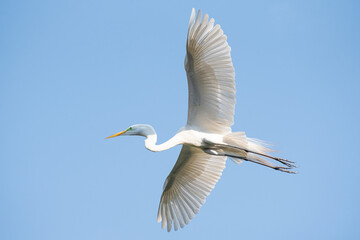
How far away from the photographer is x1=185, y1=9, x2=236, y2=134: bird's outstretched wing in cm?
613

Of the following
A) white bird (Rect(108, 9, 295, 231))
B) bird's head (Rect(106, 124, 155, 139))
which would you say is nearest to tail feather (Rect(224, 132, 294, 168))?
white bird (Rect(108, 9, 295, 231))

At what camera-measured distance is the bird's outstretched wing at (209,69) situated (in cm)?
613

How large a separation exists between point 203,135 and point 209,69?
3.59 ft

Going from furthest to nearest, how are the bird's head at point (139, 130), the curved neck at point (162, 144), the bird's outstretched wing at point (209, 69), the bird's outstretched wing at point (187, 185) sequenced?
the bird's outstretched wing at point (187, 185), the bird's head at point (139, 130), the curved neck at point (162, 144), the bird's outstretched wing at point (209, 69)

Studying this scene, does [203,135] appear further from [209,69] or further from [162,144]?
[209,69]

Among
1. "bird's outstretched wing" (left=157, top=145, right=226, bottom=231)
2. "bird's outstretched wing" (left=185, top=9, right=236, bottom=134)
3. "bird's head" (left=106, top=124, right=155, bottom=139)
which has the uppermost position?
"bird's outstretched wing" (left=185, top=9, right=236, bottom=134)

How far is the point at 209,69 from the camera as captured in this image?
6227 millimetres

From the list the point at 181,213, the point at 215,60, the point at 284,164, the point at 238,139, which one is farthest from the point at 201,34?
the point at 181,213

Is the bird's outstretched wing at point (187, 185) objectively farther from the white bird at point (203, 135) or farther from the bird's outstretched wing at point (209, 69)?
the bird's outstretched wing at point (209, 69)

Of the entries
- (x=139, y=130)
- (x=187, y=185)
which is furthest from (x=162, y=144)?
(x=187, y=185)

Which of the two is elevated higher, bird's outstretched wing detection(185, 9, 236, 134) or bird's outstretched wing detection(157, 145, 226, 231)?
bird's outstretched wing detection(185, 9, 236, 134)

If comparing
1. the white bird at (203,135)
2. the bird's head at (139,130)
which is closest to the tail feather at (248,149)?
the white bird at (203,135)

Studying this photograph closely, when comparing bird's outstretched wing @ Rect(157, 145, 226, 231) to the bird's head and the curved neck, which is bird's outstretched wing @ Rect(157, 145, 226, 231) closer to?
the curved neck

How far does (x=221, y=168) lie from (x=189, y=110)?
1.31 m
